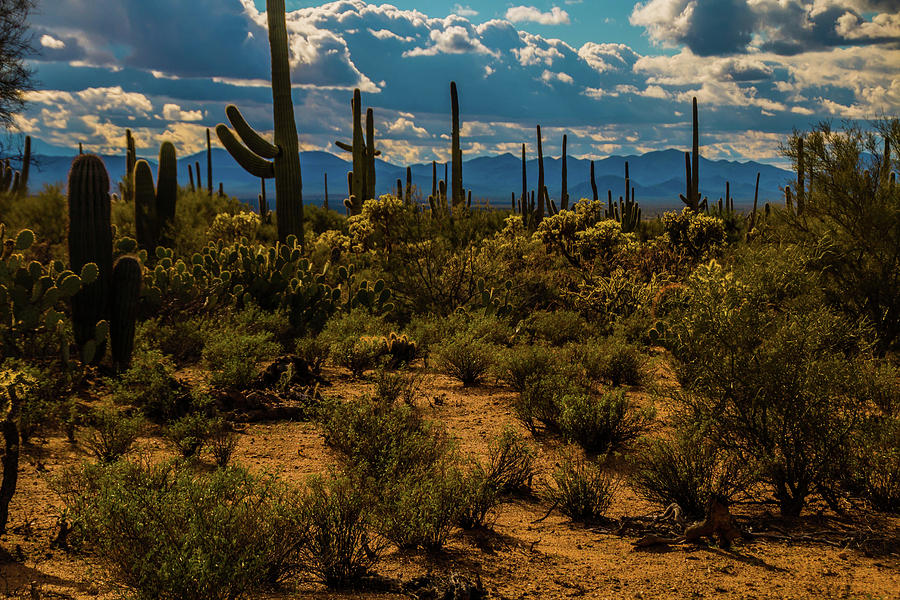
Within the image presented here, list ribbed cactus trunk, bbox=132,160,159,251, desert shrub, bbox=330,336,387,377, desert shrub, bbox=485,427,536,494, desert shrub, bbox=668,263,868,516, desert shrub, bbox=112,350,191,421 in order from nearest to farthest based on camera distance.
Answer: desert shrub, bbox=668,263,868,516, desert shrub, bbox=485,427,536,494, desert shrub, bbox=112,350,191,421, desert shrub, bbox=330,336,387,377, ribbed cactus trunk, bbox=132,160,159,251

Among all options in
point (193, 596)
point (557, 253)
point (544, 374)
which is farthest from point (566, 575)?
point (557, 253)

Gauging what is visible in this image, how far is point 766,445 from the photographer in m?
5.38

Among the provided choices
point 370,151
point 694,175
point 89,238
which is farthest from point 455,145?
point 89,238

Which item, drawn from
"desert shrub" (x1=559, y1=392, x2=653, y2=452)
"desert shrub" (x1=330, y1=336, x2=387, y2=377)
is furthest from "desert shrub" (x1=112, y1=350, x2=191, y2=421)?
"desert shrub" (x1=559, y1=392, x2=653, y2=452)

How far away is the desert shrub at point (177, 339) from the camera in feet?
32.5

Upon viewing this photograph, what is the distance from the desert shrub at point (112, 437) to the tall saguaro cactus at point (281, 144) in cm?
1167

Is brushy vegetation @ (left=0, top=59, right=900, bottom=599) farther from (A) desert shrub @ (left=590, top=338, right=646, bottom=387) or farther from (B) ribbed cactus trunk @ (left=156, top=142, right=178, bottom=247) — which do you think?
(B) ribbed cactus trunk @ (left=156, top=142, right=178, bottom=247)

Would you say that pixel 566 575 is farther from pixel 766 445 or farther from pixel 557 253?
pixel 557 253

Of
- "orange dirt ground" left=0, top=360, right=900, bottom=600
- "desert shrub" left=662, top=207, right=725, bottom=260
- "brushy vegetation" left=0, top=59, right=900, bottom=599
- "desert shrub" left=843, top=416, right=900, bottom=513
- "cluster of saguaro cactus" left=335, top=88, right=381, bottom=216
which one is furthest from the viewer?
"cluster of saguaro cactus" left=335, top=88, right=381, bottom=216

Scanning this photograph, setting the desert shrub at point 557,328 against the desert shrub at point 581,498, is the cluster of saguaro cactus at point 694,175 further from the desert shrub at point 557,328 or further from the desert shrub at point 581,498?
the desert shrub at point 581,498

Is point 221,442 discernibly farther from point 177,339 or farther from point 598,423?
point 177,339

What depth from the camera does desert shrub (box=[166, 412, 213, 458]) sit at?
635cm

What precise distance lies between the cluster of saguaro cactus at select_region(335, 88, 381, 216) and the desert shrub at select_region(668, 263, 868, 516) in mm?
20089

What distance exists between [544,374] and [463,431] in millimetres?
1839
